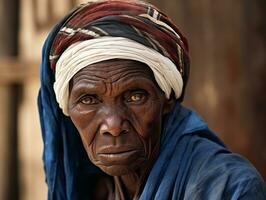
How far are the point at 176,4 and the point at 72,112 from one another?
257 centimetres

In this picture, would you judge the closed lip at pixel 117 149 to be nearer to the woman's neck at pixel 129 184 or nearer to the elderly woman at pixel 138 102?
the elderly woman at pixel 138 102

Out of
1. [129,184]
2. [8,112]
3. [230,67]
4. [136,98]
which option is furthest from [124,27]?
[8,112]

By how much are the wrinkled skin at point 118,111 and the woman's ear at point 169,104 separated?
101mm

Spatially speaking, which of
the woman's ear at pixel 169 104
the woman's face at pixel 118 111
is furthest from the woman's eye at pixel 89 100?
the woman's ear at pixel 169 104

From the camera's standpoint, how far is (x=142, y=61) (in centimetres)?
263

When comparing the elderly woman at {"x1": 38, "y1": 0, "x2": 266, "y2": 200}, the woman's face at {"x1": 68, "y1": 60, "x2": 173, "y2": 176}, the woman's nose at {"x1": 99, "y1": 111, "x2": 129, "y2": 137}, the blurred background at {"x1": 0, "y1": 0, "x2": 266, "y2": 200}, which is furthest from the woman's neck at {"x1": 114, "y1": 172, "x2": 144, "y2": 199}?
the blurred background at {"x1": 0, "y1": 0, "x2": 266, "y2": 200}

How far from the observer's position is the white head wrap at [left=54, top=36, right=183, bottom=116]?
2612 millimetres

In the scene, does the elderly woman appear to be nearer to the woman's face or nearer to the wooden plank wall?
the woman's face

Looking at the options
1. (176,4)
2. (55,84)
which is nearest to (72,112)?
(55,84)

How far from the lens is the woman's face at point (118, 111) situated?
261 centimetres

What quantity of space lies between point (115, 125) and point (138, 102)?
12 cm

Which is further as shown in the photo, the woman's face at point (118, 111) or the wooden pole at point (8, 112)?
the wooden pole at point (8, 112)

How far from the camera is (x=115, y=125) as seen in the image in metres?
2.57

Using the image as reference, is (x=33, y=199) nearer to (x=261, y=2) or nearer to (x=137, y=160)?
(x=261, y=2)
